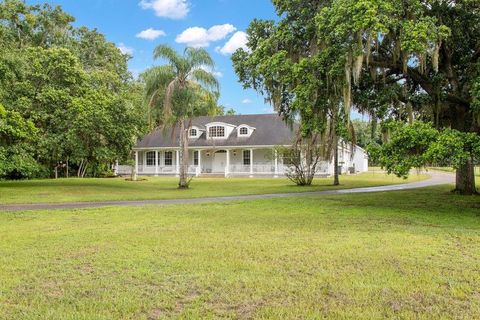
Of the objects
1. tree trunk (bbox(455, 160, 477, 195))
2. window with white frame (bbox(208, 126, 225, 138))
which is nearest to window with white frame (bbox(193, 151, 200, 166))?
window with white frame (bbox(208, 126, 225, 138))

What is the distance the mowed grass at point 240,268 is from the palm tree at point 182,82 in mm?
13106

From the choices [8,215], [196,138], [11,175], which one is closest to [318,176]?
[196,138]

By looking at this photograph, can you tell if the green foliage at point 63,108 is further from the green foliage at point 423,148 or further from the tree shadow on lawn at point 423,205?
the green foliage at point 423,148

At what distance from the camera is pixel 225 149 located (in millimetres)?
39625

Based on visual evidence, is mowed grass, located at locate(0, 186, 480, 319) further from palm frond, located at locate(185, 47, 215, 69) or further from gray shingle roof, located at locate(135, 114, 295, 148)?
gray shingle roof, located at locate(135, 114, 295, 148)

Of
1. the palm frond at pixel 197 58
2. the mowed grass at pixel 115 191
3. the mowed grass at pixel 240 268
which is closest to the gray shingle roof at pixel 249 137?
the mowed grass at pixel 115 191

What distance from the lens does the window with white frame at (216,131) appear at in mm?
40328

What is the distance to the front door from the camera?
40.8 meters

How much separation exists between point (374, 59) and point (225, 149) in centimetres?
2591

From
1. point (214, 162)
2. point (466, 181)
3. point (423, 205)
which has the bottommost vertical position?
point (423, 205)

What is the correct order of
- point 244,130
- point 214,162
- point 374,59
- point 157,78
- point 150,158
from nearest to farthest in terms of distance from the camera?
1. point 374,59
2. point 157,78
3. point 244,130
4. point 214,162
5. point 150,158

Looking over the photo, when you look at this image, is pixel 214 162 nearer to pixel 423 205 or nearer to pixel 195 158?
pixel 195 158

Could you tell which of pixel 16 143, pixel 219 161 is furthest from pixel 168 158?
pixel 16 143

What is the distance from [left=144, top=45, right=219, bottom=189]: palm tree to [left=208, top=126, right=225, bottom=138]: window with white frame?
16.2 m
